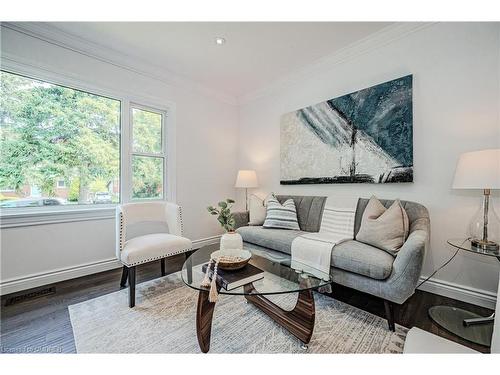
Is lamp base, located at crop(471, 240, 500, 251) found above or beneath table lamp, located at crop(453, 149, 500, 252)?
beneath

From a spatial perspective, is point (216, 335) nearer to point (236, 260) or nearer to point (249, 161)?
point (236, 260)

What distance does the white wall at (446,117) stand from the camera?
5.89ft

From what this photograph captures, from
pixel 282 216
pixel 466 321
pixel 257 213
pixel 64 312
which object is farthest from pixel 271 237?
pixel 64 312

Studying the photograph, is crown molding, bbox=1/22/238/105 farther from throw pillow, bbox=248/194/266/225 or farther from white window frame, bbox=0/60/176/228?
throw pillow, bbox=248/194/266/225

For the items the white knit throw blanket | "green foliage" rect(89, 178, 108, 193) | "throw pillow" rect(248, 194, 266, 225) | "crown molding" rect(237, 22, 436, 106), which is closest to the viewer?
the white knit throw blanket

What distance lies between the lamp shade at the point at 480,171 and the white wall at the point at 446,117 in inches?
15.8

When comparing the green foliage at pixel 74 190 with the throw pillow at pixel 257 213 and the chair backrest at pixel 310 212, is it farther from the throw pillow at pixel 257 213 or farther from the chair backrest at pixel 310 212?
the chair backrest at pixel 310 212

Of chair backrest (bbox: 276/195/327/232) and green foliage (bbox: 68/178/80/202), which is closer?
green foliage (bbox: 68/178/80/202)

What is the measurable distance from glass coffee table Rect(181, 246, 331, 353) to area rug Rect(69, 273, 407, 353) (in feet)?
0.24

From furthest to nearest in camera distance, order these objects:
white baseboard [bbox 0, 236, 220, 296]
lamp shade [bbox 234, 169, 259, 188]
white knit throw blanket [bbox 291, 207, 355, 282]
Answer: lamp shade [bbox 234, 169, 259, 188], white baseboard [bbox 0, 236, 220, 296], white knit throw blanket [bbox 291, 207, 355, 282]

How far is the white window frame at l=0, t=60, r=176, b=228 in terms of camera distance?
2064mm

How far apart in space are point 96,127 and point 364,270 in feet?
10.1

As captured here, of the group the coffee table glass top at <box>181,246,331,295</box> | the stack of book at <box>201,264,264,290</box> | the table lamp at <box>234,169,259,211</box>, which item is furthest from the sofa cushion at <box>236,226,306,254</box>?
the table lamp at <box>234,169,259,211</box>
